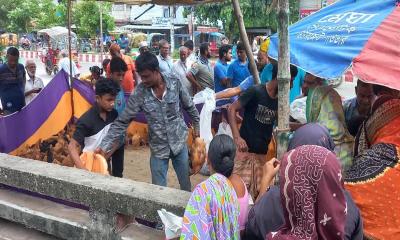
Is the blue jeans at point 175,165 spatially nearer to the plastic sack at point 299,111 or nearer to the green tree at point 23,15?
the plastic sack at point 299,111

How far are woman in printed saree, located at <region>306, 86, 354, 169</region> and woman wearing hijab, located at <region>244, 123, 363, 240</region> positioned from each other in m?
0.62

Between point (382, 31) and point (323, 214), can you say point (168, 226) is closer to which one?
point (323, 214)

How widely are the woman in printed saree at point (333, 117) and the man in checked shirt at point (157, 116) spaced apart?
124 centimetres

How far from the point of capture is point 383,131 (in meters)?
2.44

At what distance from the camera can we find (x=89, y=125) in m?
3.86

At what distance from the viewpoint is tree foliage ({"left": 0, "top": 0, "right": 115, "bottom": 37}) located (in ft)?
90.6

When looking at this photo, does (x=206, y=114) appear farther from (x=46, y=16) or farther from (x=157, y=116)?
(x=46, y=16)

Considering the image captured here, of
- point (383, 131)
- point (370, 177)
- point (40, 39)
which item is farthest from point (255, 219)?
point (40, 39)

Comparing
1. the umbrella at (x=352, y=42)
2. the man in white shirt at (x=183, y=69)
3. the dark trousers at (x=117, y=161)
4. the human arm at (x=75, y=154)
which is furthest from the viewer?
the man in white shirt at (x=183, y=69)

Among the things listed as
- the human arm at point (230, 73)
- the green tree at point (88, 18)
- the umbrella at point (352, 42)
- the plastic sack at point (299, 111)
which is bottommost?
the plastic sack at point (299, 111)

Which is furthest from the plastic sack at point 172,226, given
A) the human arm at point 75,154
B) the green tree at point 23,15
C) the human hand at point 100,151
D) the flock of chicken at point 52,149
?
the green tree at point 23,15

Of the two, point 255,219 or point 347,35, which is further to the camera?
point 347,35

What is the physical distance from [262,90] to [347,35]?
1.03 m

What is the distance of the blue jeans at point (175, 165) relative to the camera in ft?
12.6
